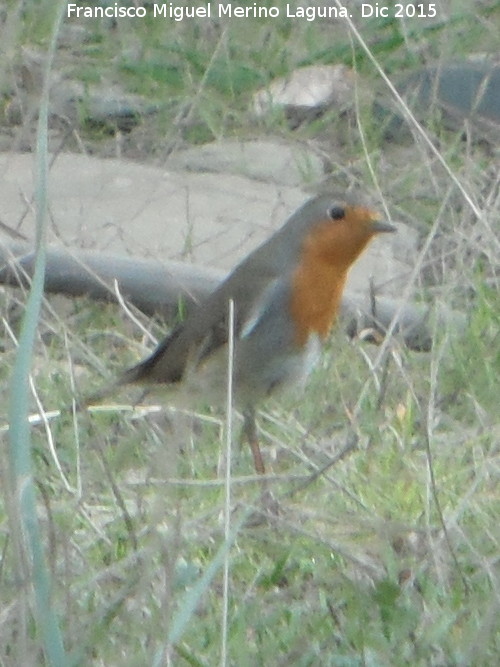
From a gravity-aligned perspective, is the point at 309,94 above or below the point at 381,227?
above

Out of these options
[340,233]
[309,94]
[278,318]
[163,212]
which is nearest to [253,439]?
[278,318]

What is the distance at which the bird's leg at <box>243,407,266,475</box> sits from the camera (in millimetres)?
3928

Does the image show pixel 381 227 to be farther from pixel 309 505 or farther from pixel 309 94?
pixel 309 94

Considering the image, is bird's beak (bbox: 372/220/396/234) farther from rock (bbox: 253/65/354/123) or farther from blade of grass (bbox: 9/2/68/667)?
rock (bbox: 253/65/354/123)

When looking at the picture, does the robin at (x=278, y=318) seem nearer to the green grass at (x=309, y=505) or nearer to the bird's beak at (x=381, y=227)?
the bird's beak at (x=381, y=227)

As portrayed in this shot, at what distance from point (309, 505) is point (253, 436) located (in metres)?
0.42

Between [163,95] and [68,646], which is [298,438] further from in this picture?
[163,95]

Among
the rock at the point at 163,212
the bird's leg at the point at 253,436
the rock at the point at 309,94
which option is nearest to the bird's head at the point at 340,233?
the bird's leg at the point at 253,436

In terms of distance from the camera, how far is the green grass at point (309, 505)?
8.45 ft

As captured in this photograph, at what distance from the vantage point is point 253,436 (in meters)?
4.04

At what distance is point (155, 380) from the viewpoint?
13.6 feet

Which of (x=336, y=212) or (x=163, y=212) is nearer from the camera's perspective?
(x=336, y=212)

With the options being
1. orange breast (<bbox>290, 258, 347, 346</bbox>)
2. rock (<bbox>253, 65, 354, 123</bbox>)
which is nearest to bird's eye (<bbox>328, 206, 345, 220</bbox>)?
orange breast (<bbox>290, 258, 347, 346</bbox>)

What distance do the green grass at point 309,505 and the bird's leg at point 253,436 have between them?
0.17 ft
